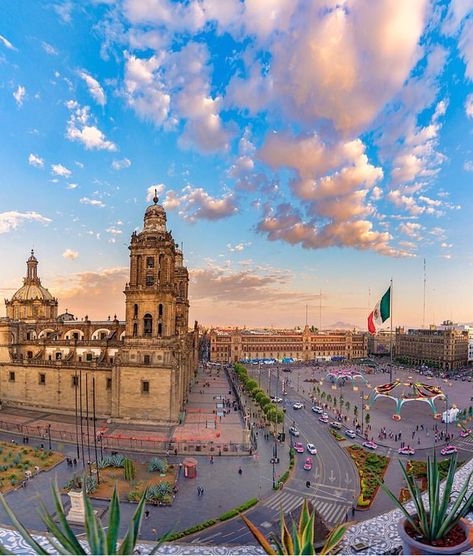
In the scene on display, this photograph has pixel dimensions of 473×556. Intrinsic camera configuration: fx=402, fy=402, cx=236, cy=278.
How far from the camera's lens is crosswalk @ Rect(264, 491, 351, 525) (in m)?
29.8

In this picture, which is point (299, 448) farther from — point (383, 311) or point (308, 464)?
point (383, 311)

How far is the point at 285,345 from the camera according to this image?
500 feet

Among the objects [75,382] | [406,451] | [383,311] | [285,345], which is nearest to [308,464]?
[406,451]

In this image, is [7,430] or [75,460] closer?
[75,460]

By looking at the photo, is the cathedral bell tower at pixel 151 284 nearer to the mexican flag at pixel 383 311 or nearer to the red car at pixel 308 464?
the red car at pixel 308 464

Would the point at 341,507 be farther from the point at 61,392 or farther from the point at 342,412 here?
the point at 61,392

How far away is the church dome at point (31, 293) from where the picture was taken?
7669cm

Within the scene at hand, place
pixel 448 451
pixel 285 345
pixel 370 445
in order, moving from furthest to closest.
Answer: pixel 285 345
pixel 370 445
pixel 448 451

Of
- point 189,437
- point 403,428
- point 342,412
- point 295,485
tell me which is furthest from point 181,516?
point 342,412

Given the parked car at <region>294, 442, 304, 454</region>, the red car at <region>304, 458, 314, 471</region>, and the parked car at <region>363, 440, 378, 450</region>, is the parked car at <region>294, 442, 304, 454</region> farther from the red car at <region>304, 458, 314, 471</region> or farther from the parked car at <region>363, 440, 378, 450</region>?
the parked car at <region>363, 440, 378, 450</region>

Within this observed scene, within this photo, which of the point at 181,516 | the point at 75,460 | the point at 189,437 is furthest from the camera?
the point at 189,437

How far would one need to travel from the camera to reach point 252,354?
14675 centimetres

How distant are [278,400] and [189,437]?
30.1 meters

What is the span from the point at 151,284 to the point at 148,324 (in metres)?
5.42
